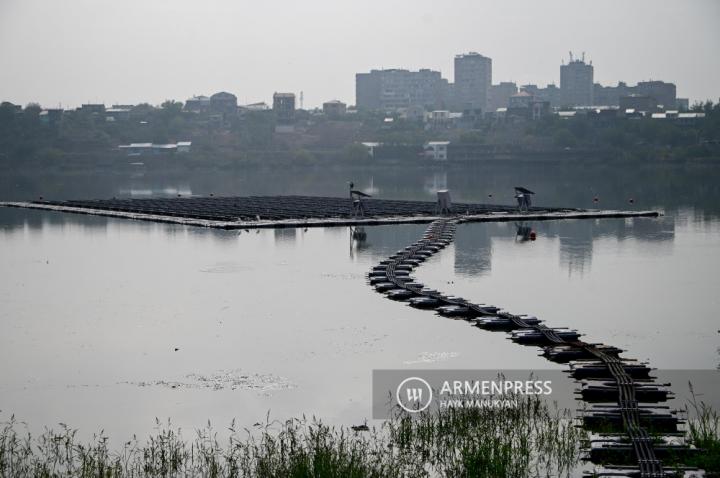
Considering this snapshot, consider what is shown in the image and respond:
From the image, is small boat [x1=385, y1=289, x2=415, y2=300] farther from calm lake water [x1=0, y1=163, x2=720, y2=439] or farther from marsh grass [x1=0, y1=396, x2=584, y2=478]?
marsh grass [x1=0, y1=396, x2=584, y2=478]

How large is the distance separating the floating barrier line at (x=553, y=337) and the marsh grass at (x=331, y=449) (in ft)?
3.39

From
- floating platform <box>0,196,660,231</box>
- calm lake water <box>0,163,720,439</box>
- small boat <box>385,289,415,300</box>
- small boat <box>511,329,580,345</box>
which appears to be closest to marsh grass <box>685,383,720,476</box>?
calm lake water <box>0,163,720,439</box>

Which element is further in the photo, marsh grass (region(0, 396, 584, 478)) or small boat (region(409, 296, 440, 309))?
small boat (region(409, 296, 440, 309))

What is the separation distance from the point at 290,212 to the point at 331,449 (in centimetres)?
5402

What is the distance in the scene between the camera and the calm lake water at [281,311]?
25984 mm

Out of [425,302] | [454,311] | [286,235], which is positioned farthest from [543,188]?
[454,311]

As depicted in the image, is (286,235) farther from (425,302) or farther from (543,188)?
(543,188)

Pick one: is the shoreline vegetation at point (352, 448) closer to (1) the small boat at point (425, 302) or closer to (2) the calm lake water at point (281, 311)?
(2) the calm lake water at point (281, 311)

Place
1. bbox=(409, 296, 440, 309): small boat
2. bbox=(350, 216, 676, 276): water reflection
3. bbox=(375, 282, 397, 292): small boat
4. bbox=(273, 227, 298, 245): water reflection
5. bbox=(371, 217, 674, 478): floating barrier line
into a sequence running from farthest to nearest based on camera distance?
bbox=(273, 227, 298, 245): water reflection < bbox=(350, 216, 676, 276): water reflection < bbox=(375, 282, 397, 292): small boat < bbox=(409, 296, 440, 309): small boat < bbox=(371, 217, 674, 478): floating barrier line

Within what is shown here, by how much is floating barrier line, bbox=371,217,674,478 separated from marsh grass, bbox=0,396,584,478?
1032 mm

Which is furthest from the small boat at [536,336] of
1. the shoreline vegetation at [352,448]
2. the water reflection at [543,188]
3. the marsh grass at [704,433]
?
the water reflection at [543,188]

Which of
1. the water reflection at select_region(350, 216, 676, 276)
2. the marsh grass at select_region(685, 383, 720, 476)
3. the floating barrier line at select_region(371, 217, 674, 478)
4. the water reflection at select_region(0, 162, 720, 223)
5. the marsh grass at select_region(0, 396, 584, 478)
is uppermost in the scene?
the water reflection at select_region(0, 162, 720, 223)

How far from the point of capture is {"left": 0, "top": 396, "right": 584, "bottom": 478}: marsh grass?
66.7 feet

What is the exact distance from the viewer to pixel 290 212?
74562mm
